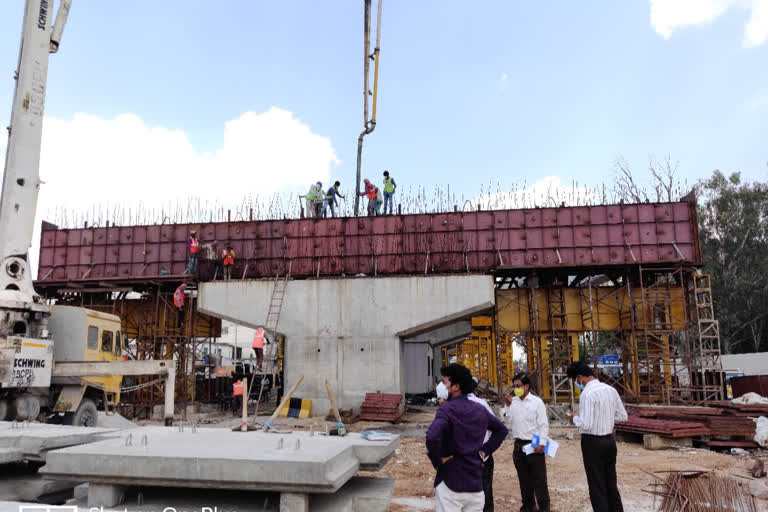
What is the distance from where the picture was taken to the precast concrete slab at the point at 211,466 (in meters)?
5.35

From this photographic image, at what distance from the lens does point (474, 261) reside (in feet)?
77.2

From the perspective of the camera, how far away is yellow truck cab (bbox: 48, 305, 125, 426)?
13.5 meters

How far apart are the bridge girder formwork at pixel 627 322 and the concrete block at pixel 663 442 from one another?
25.9 ft

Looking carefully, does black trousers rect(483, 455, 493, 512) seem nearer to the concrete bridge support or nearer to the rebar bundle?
the rebar bundle

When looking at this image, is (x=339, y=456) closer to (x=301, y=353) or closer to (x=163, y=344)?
(x=301, y=353)

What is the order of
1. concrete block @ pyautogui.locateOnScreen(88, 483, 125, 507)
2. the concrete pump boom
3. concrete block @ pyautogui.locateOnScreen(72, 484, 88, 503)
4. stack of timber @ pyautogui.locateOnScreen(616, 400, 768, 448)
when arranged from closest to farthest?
concrete block @ pyautogui.locateOnScreen(88, 483, 125, 507)
concrete block @ pyautogui.locateOnScreen(72, 484, 88, 503)
the concrete pump boom
stack of timber @ pyautogui.locateOnScreen(616, 400, 768, 448)

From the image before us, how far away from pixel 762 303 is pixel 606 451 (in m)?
42.7

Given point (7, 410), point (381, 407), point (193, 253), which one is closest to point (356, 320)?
point (381, 407)

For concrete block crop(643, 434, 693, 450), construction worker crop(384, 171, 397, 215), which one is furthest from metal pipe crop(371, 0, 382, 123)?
concrete block crop(643, 434, 693, 450)

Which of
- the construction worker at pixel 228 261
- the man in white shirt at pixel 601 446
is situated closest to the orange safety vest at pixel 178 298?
the construction worker at pixel 228 261

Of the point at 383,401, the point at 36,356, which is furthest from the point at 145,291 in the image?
the point at 36,356

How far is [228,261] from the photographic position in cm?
2400

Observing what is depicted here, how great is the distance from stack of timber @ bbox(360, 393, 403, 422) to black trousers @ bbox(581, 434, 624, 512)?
1362cm

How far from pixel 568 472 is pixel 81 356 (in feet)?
38.0
